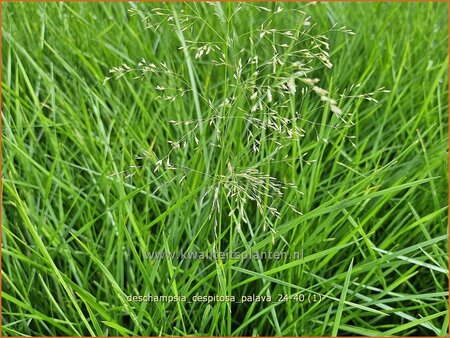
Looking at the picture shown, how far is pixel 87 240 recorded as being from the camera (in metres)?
0.81

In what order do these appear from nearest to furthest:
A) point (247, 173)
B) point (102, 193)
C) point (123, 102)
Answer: point (247, 173), point (102, 193), point (123, 102)

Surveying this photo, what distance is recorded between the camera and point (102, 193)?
86 cm

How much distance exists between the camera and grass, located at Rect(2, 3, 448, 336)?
752 mm

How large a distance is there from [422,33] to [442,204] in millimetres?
425

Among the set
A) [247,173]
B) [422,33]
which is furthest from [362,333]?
[422,33]

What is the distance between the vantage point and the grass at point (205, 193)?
75 centimetres

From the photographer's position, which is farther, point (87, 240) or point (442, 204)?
point (442, 204)

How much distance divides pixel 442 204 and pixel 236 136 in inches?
14.1

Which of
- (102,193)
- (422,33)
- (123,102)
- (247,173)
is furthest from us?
(422,33)

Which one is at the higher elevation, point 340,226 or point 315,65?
point 315,65

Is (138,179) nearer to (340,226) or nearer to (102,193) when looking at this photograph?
(102,193)

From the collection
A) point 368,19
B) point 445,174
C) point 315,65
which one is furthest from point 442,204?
point 368,19

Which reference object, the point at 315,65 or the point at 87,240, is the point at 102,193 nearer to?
the point at 87,240

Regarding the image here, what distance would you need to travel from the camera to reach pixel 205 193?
2.49ft
